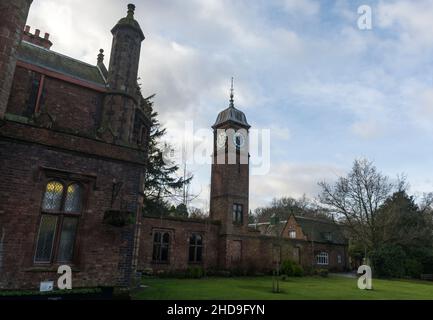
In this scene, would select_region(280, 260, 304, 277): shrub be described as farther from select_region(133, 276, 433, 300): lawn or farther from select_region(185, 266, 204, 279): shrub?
select_region(133, 276, 433, 300): lawn

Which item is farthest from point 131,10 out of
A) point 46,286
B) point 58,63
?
point 46,286

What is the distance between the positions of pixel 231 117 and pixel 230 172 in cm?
544

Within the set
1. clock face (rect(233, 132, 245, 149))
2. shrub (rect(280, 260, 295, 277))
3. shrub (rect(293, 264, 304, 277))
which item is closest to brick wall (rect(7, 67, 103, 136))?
clock face (rect(233, 132, 245, 149))

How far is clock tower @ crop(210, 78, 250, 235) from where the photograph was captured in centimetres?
2798

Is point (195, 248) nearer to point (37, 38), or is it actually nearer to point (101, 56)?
point (101, 56)

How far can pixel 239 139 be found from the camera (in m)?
30.5

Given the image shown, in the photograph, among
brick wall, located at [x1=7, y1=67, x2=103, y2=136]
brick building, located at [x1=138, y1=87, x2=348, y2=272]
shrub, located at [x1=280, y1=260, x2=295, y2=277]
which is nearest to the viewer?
brick wall, located at [x1=7, y1=67, x2=103, y2=136]

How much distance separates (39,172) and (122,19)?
8661 mm

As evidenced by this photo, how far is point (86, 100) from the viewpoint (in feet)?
46.9

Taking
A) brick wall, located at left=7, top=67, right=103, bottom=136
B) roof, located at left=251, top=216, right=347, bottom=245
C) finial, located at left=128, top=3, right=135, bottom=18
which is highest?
finial, located at left=128, top=3, right=135, bottom=18

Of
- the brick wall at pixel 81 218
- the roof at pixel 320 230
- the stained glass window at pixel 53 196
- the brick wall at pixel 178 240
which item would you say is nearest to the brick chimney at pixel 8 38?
the brick wall at pixel 81 218

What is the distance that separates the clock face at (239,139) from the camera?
99.0 ft
